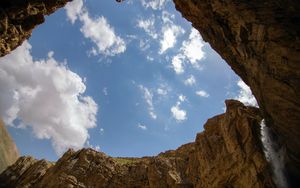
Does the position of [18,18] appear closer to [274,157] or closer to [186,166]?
[274,157]

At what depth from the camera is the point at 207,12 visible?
112 ft

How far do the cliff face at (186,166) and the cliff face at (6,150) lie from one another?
496 centimetres

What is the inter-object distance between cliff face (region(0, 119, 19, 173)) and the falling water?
61.7 metres

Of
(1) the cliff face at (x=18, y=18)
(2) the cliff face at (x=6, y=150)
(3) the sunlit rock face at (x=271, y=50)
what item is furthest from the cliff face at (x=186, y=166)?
(1) the cliff face at (x=18, y=18)

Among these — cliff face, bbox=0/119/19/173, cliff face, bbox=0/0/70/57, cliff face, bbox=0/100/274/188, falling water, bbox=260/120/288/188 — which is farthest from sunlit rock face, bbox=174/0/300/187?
cliff face, bbox=0/119/19/173

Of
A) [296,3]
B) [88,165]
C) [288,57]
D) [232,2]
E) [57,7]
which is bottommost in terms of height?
[288,57]

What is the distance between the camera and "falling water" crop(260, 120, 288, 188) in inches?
1344

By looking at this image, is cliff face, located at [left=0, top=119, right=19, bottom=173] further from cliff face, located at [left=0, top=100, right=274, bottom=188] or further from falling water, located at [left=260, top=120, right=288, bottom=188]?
falling water, located at [left=260, top=120, right=288, bottom=188]

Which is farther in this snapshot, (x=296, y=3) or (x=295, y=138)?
(x=295, y=138)

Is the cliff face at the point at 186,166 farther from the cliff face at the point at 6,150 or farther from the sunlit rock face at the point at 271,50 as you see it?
the cliff face at the point at 6,150

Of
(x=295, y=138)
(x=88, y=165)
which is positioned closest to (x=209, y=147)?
(x=295, y=138)

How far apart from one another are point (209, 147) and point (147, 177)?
21.5 metres

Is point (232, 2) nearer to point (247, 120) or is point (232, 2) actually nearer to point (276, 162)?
point (247, 120)

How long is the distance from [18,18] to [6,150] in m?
65.4
